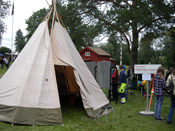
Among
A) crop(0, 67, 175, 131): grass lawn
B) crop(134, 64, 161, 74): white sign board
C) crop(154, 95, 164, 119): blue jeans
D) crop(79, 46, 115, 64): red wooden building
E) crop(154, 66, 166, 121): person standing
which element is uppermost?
crop(79, 46, 115, 64): red wooden building

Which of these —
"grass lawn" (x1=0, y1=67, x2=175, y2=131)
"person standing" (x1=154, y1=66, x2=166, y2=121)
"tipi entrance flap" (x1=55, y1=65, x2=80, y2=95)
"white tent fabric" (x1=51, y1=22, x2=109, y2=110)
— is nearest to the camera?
"grass lawn" (x1=0, y1=67, x2=175, y2=131)

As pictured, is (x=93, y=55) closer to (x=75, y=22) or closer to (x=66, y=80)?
(x=75, y=22)

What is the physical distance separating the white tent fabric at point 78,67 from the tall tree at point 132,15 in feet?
13.7

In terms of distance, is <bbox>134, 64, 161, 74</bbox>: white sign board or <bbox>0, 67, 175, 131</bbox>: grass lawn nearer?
<bbox>0, 67, 175, 131</bbox>: grass lawn

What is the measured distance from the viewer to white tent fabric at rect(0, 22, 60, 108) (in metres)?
5.18

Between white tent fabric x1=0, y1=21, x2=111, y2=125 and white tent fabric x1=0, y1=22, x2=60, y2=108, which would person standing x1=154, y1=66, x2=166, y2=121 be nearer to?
white tent fabric x1=0, y1=21, x2=111, y2=125

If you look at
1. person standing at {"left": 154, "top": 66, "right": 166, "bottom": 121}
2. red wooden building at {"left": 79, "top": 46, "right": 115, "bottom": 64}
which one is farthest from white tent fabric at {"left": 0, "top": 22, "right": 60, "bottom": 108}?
red wooden building at {"left": 79, "top": 46, "right": 115, "bottom": 64}

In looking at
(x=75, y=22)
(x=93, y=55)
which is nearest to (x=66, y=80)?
(x=75, y=22)

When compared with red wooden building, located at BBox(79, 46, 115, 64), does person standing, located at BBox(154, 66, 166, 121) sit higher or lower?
lower

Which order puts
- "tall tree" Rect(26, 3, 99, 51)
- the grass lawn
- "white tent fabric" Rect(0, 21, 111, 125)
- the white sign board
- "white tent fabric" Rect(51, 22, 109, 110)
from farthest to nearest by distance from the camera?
"tall tree" Rect(26, 3, 99, 51), the white sign board, "white tent fabric" Rect(51, 22, 109, 110), "white tent fabric" Rect(0, 21, 111, 125), the grass lawn

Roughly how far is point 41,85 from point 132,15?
6.40 m

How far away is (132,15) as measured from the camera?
933 cm

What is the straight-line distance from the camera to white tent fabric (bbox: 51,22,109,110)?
603 cm

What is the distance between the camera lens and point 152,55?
38438mm
